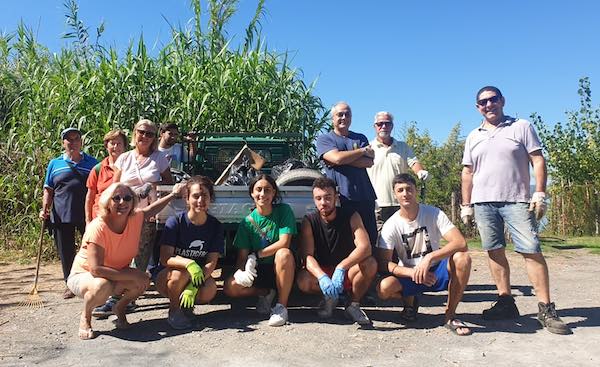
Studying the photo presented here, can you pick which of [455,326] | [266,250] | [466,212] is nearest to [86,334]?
[266,250]

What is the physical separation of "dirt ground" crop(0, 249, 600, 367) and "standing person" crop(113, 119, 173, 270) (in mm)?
647

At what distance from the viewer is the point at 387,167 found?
5.40m

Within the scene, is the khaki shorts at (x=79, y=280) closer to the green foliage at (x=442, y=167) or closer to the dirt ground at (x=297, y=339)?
the dirt ground at (x=297, y=339)

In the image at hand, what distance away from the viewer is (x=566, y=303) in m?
4.89

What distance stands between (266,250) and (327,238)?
0.54 metres

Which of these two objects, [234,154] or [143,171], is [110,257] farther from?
[234,154]

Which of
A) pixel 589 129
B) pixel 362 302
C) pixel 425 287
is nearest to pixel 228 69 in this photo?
pixel 362 302

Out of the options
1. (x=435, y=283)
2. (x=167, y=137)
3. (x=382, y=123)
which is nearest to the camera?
(x=435, y=283)

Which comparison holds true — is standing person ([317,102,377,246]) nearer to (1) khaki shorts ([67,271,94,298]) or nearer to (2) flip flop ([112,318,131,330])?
(2) flip flop ([112,318,131,330])

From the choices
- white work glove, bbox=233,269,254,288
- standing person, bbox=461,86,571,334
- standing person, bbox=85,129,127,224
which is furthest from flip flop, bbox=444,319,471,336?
standing person, bbox=85,129,127,224

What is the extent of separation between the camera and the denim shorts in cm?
401

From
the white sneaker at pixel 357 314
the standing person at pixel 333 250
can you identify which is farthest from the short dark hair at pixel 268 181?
the white sneaker at pixel 357 314

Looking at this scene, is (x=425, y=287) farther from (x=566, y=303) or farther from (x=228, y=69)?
(x=228, y=69)

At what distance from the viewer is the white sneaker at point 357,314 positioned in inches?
159
